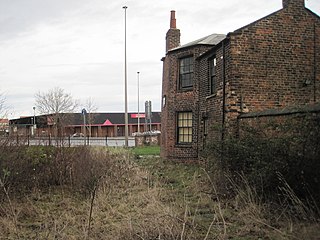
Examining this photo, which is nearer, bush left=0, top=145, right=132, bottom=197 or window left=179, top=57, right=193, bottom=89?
bush left=0, top=145, right=132, bottom=197

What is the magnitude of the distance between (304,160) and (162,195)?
381 centimetres

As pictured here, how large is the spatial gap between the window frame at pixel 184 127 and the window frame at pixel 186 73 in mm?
1360

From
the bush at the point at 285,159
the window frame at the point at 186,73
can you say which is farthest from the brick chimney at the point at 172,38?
the bush at the point at 285,159

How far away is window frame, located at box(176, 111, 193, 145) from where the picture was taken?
19172 mm

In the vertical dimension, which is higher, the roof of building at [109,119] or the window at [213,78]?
the window at [213,78]

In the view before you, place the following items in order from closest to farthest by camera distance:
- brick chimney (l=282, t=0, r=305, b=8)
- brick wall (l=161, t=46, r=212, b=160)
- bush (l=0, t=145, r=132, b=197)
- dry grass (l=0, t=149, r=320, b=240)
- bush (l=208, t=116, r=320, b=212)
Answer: dry grass (l=0, t=149, r=320, b=240)
bush (l=208, t=116, r=320, b=212)
bush (l=0, t=145, r=132, b=197)
brick chimney (l=282, t=0, r=305, b=8)
brick wall (l=161, t=46, r=212, b=160)

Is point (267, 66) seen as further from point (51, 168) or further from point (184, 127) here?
point (51, 168)

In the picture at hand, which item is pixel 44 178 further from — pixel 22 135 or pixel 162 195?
pixel 162 195

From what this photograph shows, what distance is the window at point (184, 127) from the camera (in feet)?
63.1

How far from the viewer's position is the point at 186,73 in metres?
19.4

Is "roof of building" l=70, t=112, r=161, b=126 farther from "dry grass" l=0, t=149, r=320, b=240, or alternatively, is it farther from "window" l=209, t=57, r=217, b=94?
"dry grass" l=0, t=149, r=320, b=240

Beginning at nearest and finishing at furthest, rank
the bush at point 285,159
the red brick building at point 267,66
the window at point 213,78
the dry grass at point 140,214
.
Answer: the dry grass at point 140,214, the bush at point 285,159, the red brick building at point 267,66, the window at point 213,78

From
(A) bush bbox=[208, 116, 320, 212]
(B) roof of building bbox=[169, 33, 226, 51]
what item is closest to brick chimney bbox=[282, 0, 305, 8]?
(B) roof of building bbox=[169, 33, 226, 51]

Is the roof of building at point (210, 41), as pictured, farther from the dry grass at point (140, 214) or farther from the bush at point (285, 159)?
the bush at point (285, 159)
